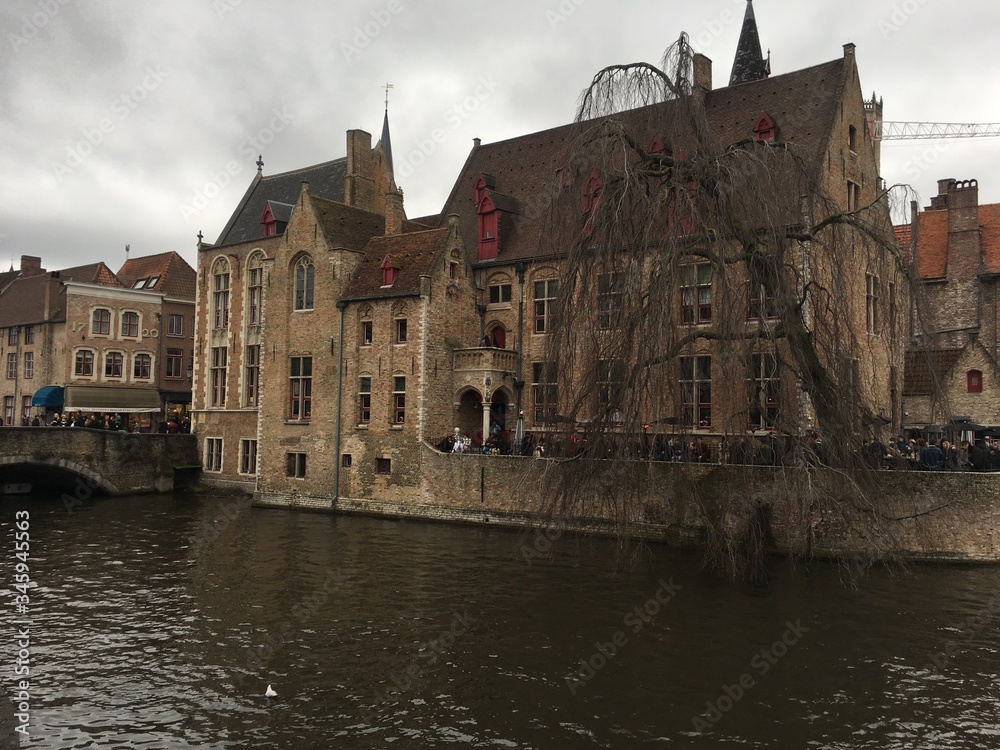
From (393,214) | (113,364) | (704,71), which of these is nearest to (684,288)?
(704,71)

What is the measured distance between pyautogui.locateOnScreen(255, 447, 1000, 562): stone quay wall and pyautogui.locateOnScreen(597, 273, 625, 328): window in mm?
2409

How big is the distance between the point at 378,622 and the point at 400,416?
12750mm

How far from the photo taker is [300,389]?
2853 cm

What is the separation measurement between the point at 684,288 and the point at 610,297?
1.25 metres

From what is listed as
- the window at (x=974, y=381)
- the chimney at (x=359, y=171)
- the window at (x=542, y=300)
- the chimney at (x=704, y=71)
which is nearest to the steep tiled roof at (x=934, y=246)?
the window at (x=974, y=381)

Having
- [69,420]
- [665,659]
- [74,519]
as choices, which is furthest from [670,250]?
[69,420]

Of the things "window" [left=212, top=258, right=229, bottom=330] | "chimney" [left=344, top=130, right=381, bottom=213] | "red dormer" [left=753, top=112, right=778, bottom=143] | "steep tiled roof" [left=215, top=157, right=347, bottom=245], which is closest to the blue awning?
"window" [left=212, top=258, right=229, bottom=330]

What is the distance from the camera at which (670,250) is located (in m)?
13.5

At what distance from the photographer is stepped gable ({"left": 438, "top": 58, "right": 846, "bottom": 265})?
919 inches

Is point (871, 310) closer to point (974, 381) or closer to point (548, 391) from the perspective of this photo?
point (974, 381)

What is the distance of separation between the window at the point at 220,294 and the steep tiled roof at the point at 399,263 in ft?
29.0

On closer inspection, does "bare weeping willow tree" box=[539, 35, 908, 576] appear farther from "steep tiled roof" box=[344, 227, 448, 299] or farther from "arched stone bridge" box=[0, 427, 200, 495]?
"arched stone bridge" box=[0, 427, 200, 495]

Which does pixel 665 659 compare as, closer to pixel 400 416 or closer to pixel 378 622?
pixel 378 622

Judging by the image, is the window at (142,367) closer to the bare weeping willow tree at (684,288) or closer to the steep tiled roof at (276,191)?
the steep tiled roof at (276,191)
